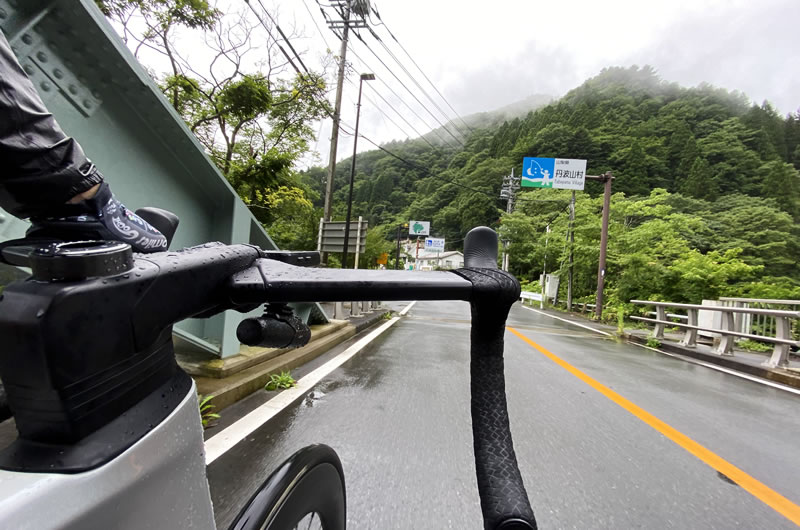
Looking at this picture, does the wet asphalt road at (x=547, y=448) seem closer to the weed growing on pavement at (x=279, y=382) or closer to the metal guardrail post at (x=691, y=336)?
the weed growing on pavement at (x=279, y=382)

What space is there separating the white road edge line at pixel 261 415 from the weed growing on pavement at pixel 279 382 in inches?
2.6

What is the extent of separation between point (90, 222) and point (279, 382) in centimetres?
311

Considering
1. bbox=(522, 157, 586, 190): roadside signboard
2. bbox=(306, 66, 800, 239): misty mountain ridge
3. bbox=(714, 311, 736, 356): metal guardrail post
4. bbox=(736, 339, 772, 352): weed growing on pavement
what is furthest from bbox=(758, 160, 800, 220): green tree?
bbox=(714, 311, 736, 356): metal guardrail post

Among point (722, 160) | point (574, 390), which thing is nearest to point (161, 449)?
point (574, 390)

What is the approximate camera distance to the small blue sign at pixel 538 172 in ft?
47.5

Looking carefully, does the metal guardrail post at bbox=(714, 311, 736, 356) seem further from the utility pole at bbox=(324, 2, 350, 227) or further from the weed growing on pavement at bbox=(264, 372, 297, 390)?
the utility pole at bbox=(324, 2, 350, 227)

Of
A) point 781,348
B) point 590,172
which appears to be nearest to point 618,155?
point 590,172

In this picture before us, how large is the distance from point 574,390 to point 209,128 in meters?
9.36

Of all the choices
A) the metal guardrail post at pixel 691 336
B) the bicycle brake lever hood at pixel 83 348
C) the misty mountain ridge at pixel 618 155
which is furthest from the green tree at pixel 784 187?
the bicycle brake lever hood at pixel 83 348

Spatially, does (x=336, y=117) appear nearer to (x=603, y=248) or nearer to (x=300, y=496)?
(x=603, y=248)

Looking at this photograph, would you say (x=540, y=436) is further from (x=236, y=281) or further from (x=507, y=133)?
(x=507, y=133)

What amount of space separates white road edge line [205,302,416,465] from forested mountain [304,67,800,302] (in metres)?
11.7

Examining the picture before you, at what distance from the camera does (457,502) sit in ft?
5.92

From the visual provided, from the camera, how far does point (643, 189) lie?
3203 centimetres
